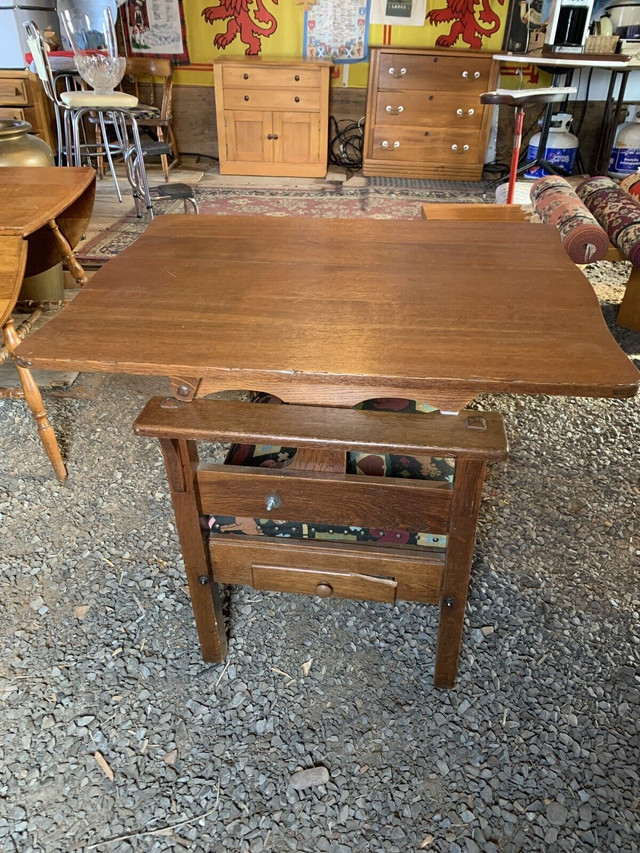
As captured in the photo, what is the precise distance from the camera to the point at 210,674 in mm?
1311

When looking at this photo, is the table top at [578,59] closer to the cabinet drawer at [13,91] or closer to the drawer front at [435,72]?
the drawer front at [435,72]

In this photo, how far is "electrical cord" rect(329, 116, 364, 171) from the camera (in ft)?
17.1

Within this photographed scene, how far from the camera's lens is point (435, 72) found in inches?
178

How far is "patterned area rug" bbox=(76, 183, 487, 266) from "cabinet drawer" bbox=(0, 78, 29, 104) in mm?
1321

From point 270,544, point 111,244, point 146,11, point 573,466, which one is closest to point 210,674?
point 270,544

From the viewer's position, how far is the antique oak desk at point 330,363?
0.96m

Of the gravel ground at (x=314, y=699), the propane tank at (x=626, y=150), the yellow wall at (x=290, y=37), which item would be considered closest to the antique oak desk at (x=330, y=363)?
the gravel ground at (x=314, y=699)

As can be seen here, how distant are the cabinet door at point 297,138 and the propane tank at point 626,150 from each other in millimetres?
2181

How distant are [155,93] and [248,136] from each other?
3.30 feet

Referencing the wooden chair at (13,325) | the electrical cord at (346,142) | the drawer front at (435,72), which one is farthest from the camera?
the electrical cord at (346,142)

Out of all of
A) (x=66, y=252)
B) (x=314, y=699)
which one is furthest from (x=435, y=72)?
(x=314, y=699)

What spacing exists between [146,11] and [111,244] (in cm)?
274

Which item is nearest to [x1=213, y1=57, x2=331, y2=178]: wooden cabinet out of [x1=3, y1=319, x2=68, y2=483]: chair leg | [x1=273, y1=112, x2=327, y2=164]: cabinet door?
[x1=273, y1=112, x2=327, y2=164]: cabinet door

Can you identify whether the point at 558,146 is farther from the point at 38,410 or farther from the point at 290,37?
the point at 38,410
